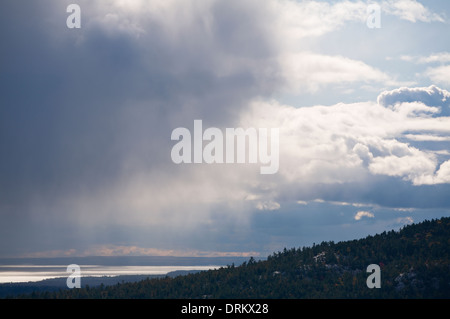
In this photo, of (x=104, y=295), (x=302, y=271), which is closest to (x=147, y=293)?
(x=104, y=295)

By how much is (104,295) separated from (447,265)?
277 feet

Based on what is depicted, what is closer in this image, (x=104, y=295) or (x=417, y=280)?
(x=417, y=280)

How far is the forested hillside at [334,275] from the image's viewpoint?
393ft

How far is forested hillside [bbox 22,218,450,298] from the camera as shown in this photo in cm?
11994

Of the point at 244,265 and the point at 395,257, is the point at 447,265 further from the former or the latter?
the point at 244,265

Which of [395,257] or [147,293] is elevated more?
[395,257]

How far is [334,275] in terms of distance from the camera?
427 ft
